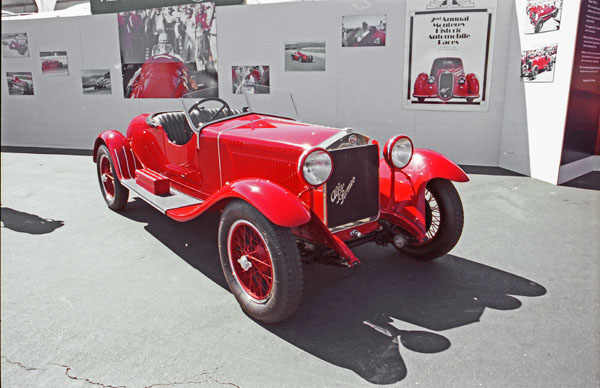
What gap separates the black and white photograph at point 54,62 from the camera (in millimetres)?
10133

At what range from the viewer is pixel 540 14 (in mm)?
6547

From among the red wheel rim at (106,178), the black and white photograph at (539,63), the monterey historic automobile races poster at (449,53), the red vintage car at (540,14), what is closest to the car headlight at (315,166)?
the red wheel rim at (106,178)

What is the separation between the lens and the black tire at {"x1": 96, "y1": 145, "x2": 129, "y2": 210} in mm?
5164

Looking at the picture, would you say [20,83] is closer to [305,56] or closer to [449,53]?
[305,56]

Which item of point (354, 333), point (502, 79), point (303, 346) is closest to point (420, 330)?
point (354, 333)

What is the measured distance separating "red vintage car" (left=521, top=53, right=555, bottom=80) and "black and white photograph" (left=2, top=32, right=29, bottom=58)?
10.8 metres

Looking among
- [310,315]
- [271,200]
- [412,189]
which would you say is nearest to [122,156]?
[271,200]

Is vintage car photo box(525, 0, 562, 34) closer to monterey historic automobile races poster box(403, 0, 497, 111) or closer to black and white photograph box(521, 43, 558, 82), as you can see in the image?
black and white photograph box(521, 43, 558, 82)

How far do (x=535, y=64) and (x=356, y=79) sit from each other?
2.98 meters

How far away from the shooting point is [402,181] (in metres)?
3.66

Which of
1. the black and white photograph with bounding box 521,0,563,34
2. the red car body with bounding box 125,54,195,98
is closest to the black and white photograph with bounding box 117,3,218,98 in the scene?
the red car body with bounding box 125,54,195,98

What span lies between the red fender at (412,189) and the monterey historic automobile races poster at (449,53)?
453 cm

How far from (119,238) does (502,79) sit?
21.6 ft

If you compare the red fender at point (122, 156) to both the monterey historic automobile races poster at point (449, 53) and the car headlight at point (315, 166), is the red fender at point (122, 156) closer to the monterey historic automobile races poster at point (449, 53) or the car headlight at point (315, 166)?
the car headlight at point (315, 166)
